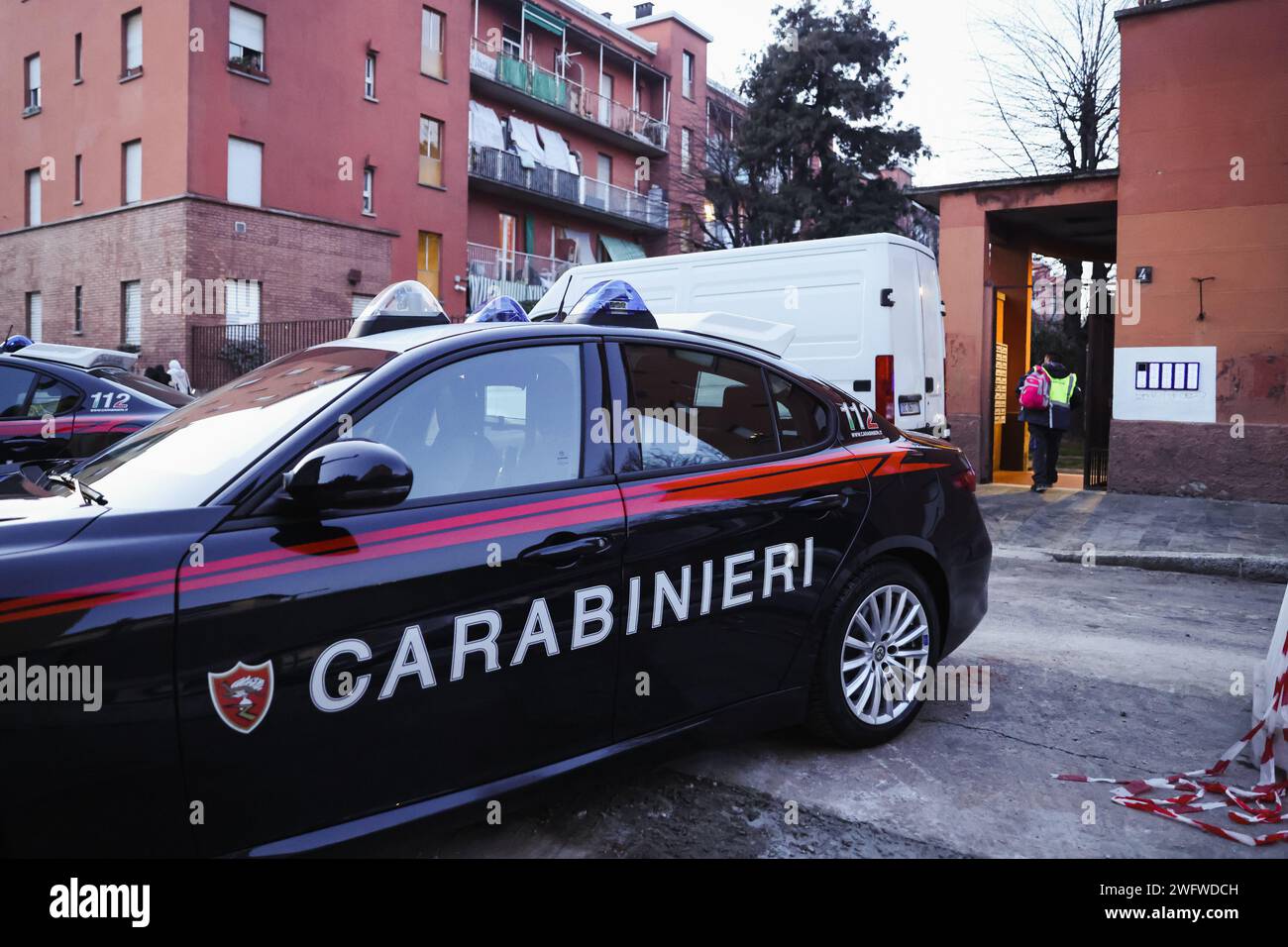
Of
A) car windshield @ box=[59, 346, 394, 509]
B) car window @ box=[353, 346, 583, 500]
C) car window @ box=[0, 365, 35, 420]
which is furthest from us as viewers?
car window @ box=[0, 365, 35, 420]

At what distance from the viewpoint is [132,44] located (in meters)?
22.1

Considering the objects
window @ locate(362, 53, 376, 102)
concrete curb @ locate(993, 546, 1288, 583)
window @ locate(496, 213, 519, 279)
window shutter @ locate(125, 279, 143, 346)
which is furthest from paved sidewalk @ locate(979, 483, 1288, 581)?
window @ locate(496, 213, 519, 279)

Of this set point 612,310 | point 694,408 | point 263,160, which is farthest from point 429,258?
point 694,408

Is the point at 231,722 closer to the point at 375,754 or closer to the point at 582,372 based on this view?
the point at 375,754

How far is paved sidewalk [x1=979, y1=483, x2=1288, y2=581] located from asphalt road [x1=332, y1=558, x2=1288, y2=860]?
10.0ft

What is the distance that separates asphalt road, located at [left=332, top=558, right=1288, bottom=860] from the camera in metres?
2.97

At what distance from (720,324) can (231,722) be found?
264 cm

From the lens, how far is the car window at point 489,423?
268 cm

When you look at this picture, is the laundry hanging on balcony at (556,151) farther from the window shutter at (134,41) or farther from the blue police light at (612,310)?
the blue police light at (612,310)

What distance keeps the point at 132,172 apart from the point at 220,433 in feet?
74.4

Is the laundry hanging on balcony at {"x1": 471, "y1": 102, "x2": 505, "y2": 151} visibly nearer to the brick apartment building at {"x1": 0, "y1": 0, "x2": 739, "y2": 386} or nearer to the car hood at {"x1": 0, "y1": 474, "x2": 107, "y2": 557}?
the brick apartment building at {"x1": 0, "y1": 0, "x2": 739, "y2": 386}

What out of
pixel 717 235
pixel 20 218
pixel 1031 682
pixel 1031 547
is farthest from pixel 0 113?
pixel 1031 682

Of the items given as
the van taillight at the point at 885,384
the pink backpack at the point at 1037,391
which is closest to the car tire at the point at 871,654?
the van taillight at the point at 885,384

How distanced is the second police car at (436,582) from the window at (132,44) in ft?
73.5
